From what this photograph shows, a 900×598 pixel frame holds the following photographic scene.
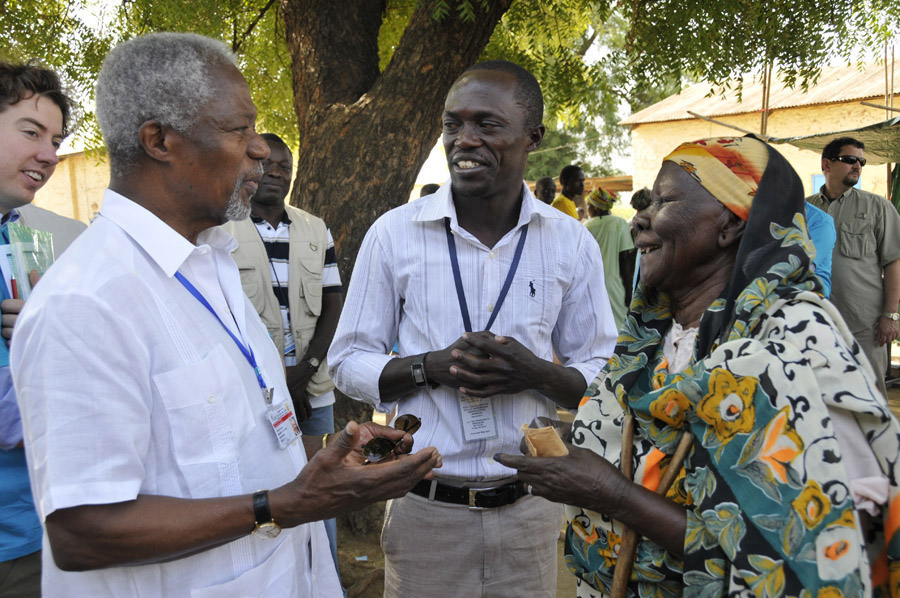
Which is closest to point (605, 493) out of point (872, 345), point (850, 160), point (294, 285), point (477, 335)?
point (477, 335)

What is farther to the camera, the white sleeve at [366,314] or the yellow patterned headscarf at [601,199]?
the yellow patterned headscarf at [601,199]

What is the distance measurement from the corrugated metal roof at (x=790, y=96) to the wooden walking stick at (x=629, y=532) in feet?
48.9

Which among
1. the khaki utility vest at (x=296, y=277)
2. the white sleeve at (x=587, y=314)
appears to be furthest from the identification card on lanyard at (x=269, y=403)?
the khaki utility vest at (x=296, y=277)

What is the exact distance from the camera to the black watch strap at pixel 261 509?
1.56m

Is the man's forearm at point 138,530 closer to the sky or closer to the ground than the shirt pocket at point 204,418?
closer to the ground

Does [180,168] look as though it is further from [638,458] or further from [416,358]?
[638,458]

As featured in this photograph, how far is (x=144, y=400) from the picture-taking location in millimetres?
1505

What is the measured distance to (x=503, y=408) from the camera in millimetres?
2572

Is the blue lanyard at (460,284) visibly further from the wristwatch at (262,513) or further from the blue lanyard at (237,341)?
the wristwatch at (262,513)

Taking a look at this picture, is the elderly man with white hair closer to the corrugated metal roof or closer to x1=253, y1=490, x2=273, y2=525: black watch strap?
x1=253, y1=490, x2=273, y2=525: black watch strap

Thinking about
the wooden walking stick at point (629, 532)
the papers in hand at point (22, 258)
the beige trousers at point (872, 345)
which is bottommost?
the beige trousers at point (872, 345)

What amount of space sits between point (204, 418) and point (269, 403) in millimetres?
226

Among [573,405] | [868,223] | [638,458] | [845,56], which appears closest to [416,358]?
[573,405]

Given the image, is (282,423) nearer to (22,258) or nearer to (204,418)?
(204,418)
